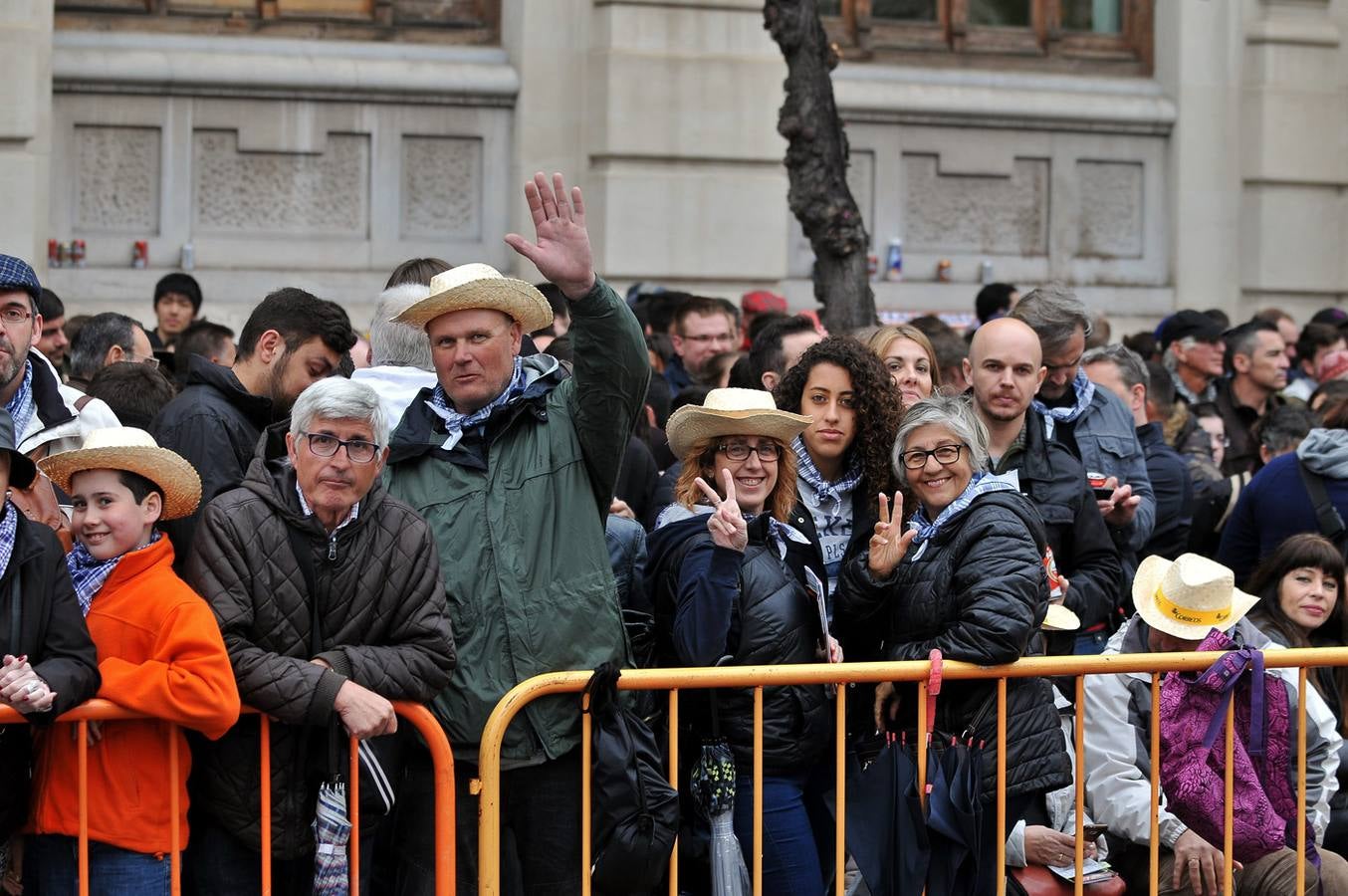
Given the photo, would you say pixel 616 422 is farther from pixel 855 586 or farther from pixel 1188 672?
pixel 1188 672

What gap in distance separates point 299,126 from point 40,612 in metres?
8.56

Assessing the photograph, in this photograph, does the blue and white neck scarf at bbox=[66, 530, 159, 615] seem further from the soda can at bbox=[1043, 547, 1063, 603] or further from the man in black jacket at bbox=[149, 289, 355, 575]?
the soda can at bbox=[1043, 547, 1063, 603]

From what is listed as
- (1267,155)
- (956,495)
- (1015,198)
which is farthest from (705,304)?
(1267,155)

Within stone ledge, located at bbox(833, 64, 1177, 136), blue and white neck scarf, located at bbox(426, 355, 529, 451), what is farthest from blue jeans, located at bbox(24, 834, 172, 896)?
stone ledge, located at bbox(833, 64, 1177, 136)

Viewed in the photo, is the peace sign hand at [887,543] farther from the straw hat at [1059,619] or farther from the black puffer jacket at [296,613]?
the black puffer jacket at [296,613]

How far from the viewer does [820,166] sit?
10.4 m

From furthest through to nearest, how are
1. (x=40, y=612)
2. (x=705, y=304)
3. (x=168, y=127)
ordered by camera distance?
(x=168, y=127), (x=705, y=304), (x=40, y=612)

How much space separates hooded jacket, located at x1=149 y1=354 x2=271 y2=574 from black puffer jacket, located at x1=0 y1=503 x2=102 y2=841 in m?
0.76

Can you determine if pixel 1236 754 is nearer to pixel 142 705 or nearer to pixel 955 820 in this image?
pixel 955 820

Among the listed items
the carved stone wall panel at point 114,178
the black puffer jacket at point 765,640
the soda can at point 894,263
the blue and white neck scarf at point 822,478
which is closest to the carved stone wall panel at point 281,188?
the carved stone wall panel at point 114,178

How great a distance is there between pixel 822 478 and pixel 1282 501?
2.62m

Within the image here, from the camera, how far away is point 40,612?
446cm

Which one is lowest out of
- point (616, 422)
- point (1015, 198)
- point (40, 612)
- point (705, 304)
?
point (40, 612)

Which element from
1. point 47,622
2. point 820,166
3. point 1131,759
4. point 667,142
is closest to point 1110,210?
point 667,142
